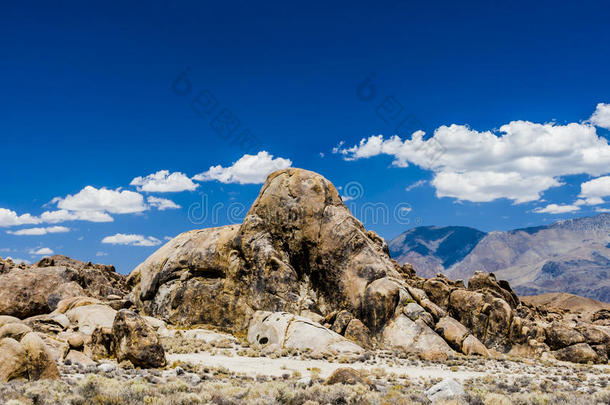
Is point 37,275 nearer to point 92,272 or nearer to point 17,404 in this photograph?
point 92,272

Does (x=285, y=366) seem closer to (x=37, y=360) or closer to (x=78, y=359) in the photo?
(x=78, y=359)

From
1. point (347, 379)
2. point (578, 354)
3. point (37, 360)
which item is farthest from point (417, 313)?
point (37, 360)

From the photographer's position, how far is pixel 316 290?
43344 millimetres

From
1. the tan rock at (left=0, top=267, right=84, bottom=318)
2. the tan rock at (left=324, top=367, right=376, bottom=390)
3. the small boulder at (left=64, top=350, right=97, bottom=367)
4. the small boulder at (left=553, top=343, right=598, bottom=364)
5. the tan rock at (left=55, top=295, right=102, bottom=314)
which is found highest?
the tan rock at (left=0, top=267, right=84, bottom=318)

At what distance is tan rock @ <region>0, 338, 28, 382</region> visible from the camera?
19.9m

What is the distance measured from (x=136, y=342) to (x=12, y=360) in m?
6.90

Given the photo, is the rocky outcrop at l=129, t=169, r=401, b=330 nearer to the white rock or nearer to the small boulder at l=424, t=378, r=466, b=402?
the white rock

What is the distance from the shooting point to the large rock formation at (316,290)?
3788cm

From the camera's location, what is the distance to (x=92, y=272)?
60.2 meters

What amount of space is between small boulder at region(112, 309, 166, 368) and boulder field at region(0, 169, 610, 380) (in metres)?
4.72

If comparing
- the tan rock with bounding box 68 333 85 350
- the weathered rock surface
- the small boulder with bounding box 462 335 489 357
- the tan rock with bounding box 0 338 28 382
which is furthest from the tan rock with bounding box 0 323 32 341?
the small boulder with bounding box 462 335 489 357

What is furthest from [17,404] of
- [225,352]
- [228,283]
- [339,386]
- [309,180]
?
[309,180]

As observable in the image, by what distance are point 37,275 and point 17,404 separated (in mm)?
34306

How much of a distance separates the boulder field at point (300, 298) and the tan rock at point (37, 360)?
9396 mm
